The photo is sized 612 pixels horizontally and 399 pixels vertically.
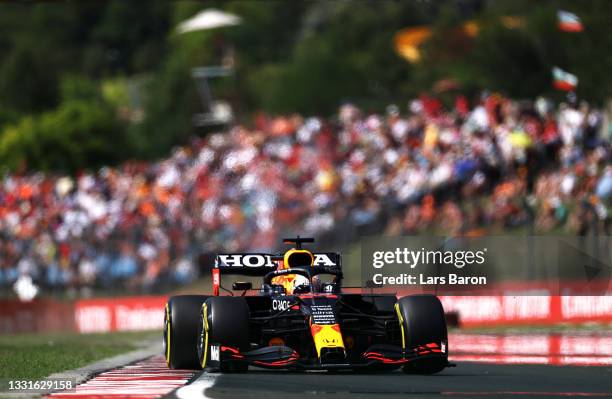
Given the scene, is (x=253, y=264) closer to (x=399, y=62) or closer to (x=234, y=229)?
(x=234, y=229)

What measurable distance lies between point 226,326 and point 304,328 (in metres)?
0.78

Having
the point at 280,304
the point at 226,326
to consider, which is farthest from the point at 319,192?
the point at 226,326

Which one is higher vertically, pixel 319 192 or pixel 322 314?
pixel 319 192

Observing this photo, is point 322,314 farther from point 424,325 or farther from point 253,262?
point 253,262

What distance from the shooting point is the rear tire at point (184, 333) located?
15141 mm

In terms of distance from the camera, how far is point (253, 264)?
53.1 ft

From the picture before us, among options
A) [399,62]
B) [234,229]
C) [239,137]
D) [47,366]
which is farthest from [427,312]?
[399,62]

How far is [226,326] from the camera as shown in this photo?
1386cm

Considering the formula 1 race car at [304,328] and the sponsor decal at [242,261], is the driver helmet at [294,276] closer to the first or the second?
the formula 1 race car at [304,328]

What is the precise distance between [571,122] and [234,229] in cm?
799

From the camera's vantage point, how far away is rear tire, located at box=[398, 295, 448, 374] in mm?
14008

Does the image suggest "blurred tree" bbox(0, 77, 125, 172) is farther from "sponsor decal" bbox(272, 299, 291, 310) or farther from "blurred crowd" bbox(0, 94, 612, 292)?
"sponsor decal" bbox(272, 299, 291, 310)

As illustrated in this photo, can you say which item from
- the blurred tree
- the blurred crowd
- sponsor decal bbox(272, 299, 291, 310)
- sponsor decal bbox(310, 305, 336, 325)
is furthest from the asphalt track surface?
the blurred tree

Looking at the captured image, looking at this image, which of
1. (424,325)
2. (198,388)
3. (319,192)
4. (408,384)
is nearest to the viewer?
(198,388)
